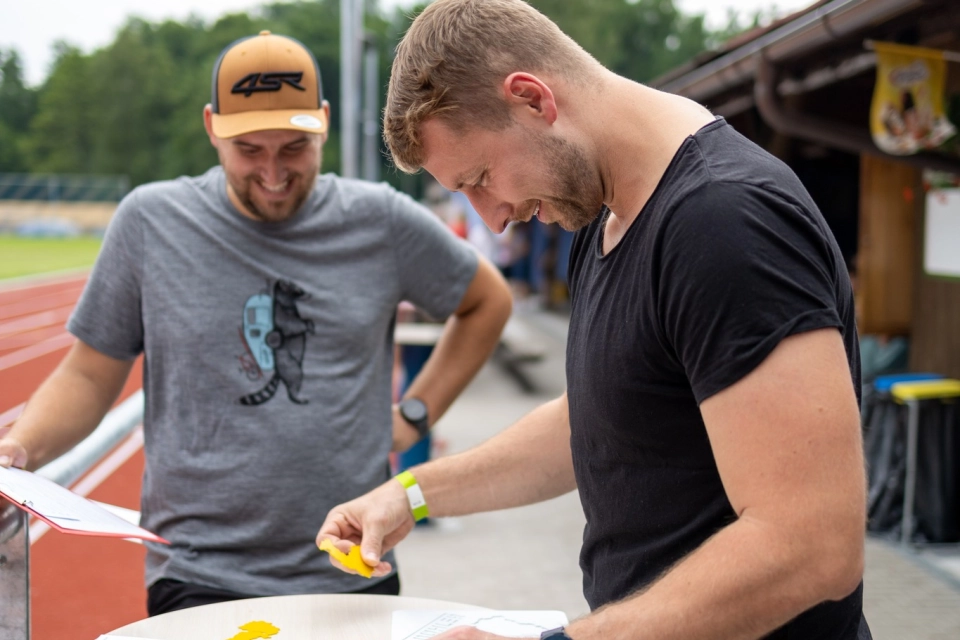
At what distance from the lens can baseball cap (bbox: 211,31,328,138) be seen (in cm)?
241

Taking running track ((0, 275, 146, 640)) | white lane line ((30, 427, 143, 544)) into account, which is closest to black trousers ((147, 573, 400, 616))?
running track ((0, 275, 146, 640))

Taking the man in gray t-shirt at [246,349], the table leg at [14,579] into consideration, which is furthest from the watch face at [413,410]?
the table leg at [14,579]

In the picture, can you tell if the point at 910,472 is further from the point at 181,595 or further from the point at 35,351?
the point at 35,351

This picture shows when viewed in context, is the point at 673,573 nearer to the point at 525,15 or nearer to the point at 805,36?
the point at 525,15

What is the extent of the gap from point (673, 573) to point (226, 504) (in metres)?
1.39

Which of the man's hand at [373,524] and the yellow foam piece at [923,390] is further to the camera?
the yellow foam piece at [923,390]

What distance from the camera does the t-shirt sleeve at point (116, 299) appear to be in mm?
2445

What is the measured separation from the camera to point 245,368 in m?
2.41

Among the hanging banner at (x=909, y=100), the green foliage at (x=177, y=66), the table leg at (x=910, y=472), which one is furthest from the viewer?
the green foliage at (x=177, y=66)

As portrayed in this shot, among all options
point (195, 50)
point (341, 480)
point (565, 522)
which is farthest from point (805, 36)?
point (195, 50)

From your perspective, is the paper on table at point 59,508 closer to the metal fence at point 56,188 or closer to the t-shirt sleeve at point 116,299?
the t-shirt sleeve at point 116,299

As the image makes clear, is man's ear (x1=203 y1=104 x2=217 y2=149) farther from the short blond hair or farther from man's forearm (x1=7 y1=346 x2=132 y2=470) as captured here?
the short blond hair

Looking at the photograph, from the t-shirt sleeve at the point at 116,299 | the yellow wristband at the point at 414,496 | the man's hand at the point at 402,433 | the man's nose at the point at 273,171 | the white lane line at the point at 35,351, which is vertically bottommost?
the white lane line at the point at 35,351

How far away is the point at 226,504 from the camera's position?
2336 mm
